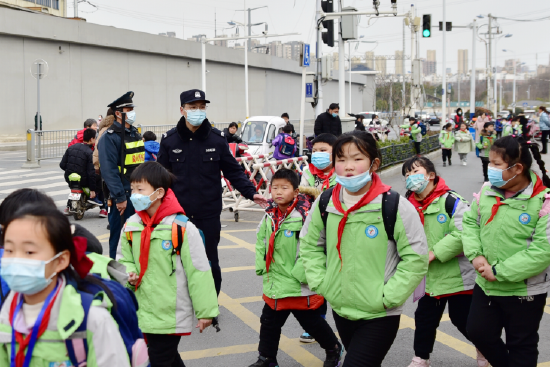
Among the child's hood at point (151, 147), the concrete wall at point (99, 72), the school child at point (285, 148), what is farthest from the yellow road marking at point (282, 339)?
the concrete wall at point (99, 72)

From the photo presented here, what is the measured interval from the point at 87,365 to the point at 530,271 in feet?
8.86

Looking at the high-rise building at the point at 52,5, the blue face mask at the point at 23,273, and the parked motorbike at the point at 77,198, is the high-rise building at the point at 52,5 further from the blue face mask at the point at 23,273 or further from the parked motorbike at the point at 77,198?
the blue face mask at the point at 23,273

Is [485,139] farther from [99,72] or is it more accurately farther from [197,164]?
[99,72]

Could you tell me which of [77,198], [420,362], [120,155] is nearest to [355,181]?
[420,362]

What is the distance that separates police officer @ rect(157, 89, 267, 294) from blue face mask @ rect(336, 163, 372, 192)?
2124 mm

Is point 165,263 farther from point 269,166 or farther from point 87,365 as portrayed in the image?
point 269,166

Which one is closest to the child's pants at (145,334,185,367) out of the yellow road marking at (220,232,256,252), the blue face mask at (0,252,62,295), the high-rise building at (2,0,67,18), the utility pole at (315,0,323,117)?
the blue face mask at (0,252,62,295)

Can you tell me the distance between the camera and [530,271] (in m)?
3.88

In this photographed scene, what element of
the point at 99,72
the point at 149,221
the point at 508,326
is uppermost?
the point at 99,72

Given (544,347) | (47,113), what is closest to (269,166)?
(544,347)

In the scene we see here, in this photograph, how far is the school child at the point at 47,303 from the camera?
2225 mm

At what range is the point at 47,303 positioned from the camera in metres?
2.28

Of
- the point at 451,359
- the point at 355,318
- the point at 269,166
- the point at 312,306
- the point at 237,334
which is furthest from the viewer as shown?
the point at 269,166

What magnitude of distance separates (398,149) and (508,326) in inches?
676
